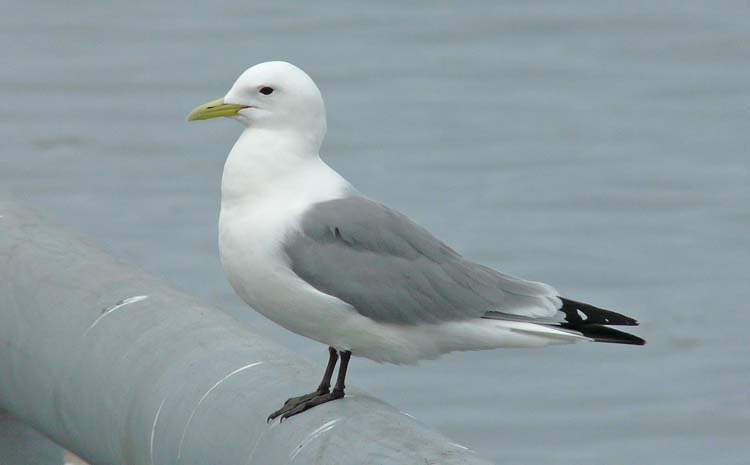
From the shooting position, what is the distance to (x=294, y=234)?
3477mm

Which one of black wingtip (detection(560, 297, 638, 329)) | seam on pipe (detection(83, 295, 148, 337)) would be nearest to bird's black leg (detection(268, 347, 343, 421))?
seam on pipe (detection(83, 295, 148, 337))

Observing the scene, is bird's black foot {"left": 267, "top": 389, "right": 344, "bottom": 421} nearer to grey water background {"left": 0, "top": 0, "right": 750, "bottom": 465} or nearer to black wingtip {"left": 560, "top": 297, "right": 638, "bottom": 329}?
black wingtip {"left": 560, "top": 297, "right": 638, "bottom": 329}

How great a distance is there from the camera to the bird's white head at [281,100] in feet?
11.9

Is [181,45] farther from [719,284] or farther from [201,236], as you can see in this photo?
[719,284]

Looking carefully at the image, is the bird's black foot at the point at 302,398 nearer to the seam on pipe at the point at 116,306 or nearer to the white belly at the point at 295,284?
the seam on pipe at the point at 116,306

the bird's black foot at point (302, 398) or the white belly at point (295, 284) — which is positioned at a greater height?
the white belly at point (295, 284)

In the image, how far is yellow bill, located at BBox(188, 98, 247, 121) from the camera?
3.70 meters

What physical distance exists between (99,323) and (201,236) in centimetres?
664

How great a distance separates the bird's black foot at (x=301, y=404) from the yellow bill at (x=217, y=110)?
3.06 ft

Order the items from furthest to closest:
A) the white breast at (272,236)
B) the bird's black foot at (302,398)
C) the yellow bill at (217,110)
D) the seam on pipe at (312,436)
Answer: the yellow bill at (217,110), the white breast at (272,236), the bird's black foot at (302,398), the seam on pipe at (312,436)

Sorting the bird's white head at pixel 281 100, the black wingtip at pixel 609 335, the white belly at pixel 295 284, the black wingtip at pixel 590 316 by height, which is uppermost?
the bird's white head at pixel 281 100

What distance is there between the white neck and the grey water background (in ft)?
11.7

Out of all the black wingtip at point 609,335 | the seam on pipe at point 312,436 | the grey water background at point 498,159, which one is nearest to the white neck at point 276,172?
the black wingtip at point 609,335

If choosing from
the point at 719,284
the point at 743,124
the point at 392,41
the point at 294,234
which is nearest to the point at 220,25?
the point at 392,41
